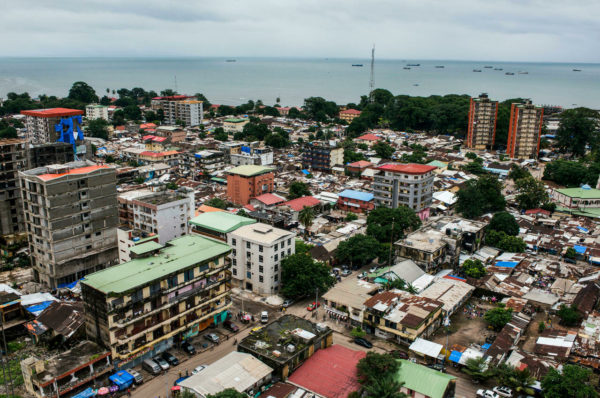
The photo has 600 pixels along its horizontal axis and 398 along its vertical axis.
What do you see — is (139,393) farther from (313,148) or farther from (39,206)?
(313,148)

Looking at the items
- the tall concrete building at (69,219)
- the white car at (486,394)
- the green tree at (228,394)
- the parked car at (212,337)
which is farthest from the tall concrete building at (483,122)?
the green tree at (228,394)

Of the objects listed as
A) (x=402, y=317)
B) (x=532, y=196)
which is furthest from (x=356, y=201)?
(x=402, y=317)

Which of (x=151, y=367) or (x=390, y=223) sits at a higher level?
(x=390, y=223)

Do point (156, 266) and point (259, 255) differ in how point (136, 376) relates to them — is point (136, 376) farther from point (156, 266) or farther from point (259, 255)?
point (259, 255)

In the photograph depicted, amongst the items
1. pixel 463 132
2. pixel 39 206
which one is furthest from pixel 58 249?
pixel 463 132

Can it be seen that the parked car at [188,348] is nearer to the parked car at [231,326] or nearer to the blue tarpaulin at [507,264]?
the parked car at [231,326]

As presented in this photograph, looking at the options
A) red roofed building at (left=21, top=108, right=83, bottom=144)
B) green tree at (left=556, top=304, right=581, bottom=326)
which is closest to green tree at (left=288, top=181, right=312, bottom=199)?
green tree at (left=556, top=304, right=581, bottom=326)
